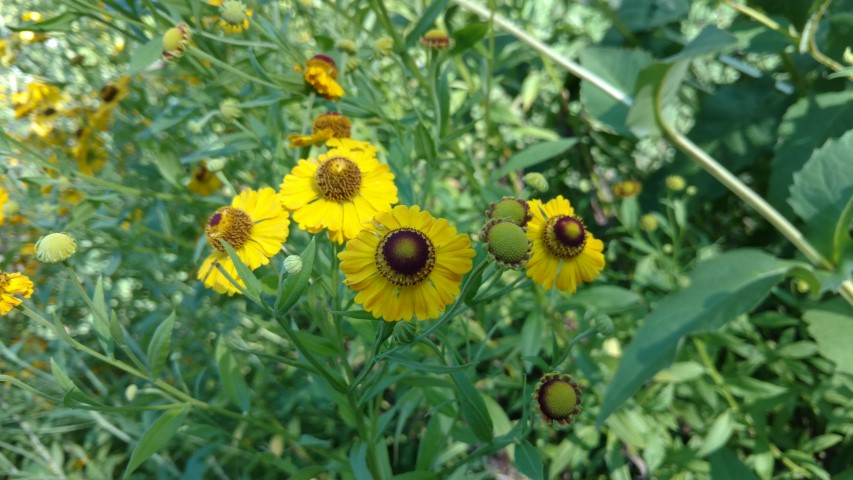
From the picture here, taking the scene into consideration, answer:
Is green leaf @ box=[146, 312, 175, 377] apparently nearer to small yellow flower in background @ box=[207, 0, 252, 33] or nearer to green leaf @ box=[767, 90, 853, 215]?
small yellow flower in background @ box=[207, 0, 252, 33]

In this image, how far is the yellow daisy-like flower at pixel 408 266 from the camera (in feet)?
2.01

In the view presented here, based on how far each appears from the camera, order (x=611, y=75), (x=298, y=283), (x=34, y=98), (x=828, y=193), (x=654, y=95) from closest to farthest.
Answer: (x=298, y=283) < (x=828, y=193) < (x=654, y=95) < (x=611, y=75) < (x=34, y=98)

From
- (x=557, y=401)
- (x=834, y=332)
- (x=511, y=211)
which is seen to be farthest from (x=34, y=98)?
(x=834, y=332)

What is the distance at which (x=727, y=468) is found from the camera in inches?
36.9

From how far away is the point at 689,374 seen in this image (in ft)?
3.62

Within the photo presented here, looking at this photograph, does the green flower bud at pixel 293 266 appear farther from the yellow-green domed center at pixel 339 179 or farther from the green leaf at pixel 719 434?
the green leaf at pixel 719 434

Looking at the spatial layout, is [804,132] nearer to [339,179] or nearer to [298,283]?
[339,179]

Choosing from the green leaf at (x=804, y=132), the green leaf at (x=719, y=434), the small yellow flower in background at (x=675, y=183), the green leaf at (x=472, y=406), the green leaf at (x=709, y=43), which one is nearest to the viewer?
the green leaf at (x=472, y=406)

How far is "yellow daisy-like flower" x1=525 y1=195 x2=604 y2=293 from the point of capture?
2.36 feet

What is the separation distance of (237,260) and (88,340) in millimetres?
1349

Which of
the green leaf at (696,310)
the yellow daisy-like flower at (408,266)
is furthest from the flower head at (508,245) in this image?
the green leaf at (696,310)

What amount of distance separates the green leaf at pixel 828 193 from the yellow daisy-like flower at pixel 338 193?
0.71 m

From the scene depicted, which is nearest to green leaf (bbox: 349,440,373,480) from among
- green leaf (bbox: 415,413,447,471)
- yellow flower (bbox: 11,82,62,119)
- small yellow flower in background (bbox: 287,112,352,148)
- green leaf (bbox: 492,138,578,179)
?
green leaf (bbox: 415,413,447,471)

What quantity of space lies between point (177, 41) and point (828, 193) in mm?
1055
